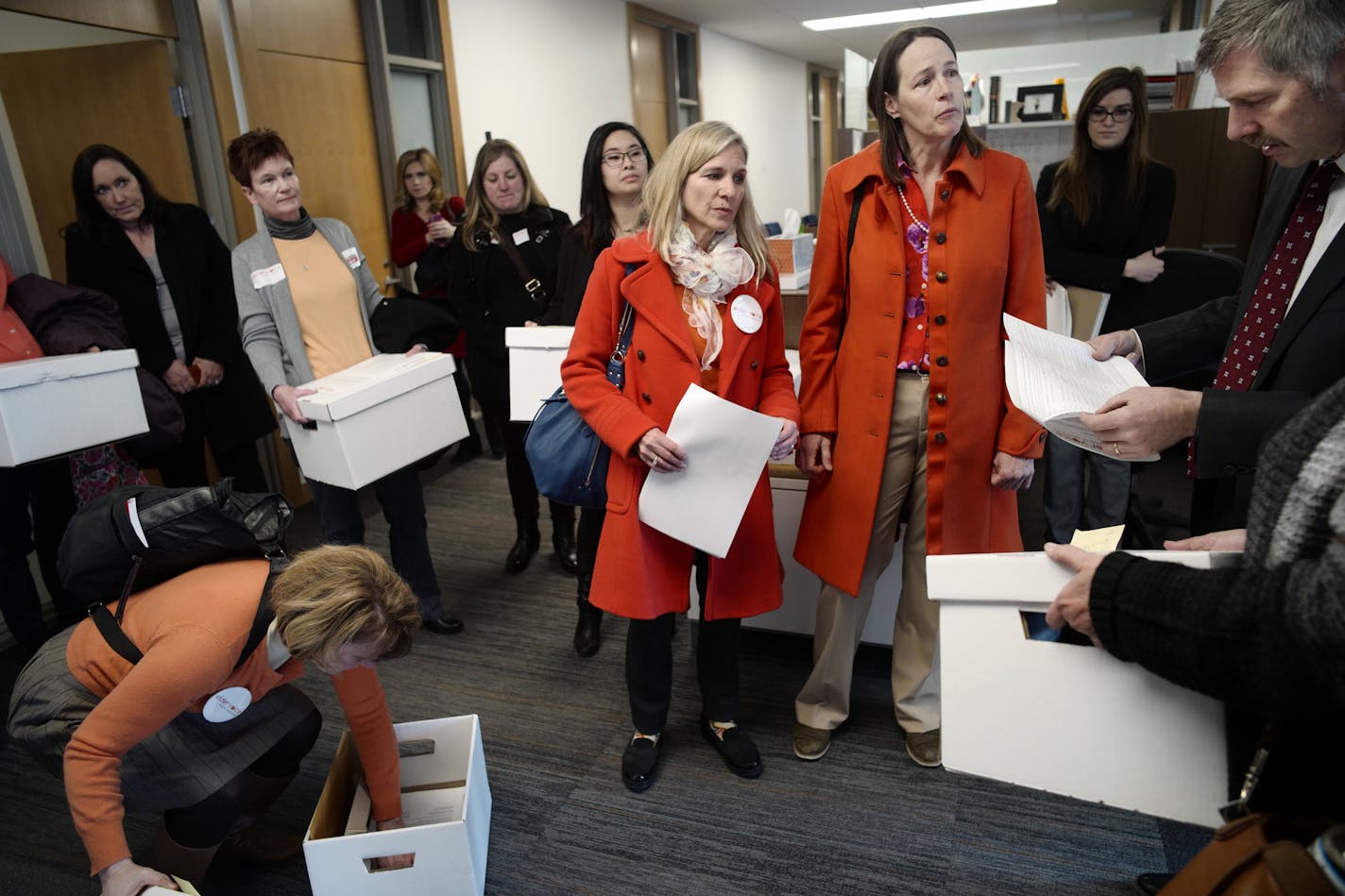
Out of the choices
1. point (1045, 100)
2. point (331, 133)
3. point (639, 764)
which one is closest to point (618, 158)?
point (639, 764)

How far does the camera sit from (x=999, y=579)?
1059mm

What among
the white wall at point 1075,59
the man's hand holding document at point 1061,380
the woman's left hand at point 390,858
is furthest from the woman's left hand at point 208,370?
the white wall at point 1075,59

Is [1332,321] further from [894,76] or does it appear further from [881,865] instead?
[881,865]

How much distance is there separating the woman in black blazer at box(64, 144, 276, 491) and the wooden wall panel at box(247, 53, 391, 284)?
742 millimetres

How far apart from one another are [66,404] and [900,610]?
7.10 feet

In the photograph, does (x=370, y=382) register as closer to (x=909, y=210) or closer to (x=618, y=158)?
(x=618, y=158)

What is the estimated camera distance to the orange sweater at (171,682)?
4.33 feet

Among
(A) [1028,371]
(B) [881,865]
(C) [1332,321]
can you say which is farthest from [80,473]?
(C) [1332,321]

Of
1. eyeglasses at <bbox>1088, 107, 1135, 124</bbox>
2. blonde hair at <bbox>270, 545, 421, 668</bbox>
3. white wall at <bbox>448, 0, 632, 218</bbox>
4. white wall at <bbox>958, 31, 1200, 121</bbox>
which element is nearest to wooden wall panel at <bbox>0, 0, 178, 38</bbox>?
white wall at <bbox>448, 0, 632, 218</bbox>

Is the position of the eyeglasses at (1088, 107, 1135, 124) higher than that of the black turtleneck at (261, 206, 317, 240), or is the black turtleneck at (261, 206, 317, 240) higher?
the eyeglasses at (1088, 107, 1135, 124)

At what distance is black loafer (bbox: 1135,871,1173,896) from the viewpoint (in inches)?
64.4

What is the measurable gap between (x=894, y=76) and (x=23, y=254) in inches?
108

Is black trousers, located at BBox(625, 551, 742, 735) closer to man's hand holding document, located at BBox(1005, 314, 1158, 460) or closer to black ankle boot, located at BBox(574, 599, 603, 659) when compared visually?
black ankle boot, located at BBox(574, 599, 603, 659)

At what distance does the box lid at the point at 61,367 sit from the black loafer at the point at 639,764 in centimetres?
169
